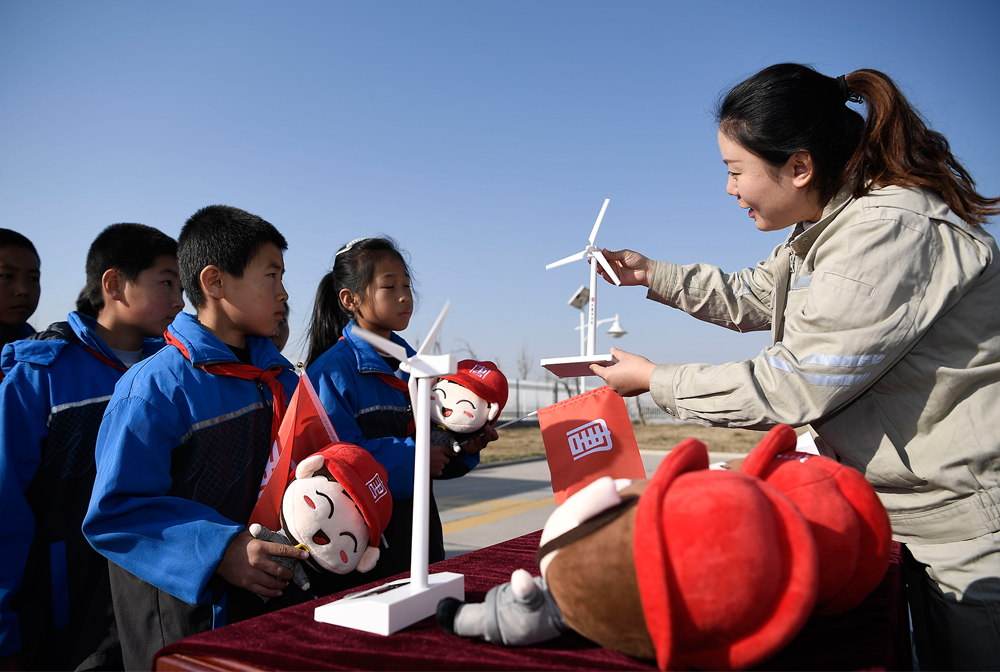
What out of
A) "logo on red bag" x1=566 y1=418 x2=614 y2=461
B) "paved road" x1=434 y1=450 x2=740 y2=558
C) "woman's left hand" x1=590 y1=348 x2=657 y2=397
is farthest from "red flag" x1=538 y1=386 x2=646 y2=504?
"paved road" x1=434 y1=450 x2=740 y2=558

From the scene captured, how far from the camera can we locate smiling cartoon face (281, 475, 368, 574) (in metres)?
1.47

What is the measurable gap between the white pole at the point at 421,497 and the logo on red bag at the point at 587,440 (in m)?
0.66

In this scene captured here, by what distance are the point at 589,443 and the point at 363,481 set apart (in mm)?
692

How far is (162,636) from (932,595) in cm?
203

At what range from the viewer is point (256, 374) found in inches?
83.4

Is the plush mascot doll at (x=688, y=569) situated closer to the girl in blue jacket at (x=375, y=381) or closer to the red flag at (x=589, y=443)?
the red flag at (x=589, y=443)

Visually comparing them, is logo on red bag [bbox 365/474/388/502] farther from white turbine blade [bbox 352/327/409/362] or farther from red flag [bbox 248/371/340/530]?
white turbine blade [bbox 352/327/409/362]

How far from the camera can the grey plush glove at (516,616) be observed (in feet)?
3.23

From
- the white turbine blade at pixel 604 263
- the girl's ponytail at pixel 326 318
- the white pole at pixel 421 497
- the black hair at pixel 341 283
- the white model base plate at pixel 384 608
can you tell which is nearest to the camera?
the white model base plate at pixel 384 608

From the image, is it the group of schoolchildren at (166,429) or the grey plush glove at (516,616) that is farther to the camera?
the group of schoolchildren at (166,429)

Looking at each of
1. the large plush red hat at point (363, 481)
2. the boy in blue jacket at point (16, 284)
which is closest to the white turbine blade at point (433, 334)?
the large plush red hat at point (363, 481)

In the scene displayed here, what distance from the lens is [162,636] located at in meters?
1.65

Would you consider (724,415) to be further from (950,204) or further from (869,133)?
(869,133)

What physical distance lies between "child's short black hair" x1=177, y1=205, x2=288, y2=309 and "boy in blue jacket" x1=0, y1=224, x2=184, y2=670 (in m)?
0.72
